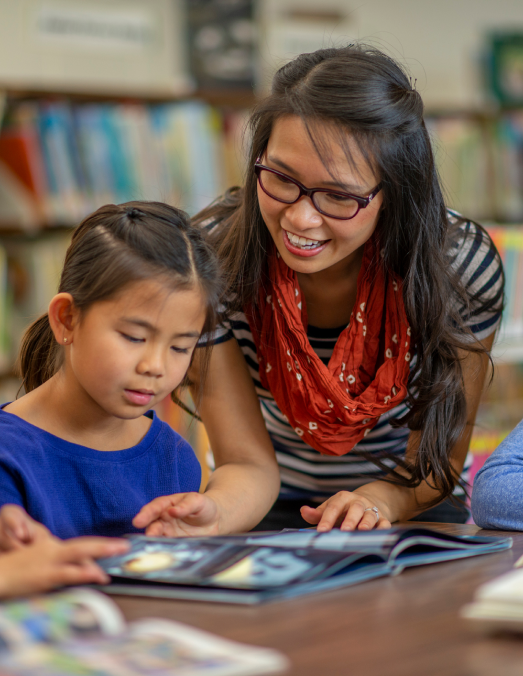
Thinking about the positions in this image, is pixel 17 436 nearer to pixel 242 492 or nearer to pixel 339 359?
pixel 242 492

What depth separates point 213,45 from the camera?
2.91m

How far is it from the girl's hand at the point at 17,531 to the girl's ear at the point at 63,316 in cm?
32

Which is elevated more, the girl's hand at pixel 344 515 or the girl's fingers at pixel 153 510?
the girl's fingers at pixel 153 510

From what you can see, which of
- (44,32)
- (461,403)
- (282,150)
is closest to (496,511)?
(461,403)

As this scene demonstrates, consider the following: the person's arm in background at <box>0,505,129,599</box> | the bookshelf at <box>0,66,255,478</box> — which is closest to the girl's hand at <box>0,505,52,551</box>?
the person's arm in background at <box>0,505,129,599</box>

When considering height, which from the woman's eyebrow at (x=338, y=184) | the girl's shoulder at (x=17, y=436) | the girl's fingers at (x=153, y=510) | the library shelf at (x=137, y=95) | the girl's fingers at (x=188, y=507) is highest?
the library shelf at (x=137, y=95)

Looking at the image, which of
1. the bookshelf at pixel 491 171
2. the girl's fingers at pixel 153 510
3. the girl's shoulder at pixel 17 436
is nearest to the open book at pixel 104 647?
the girl's fingers at pixel 153 510

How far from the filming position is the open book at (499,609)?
1.87 ft

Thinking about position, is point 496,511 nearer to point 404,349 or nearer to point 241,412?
point 404,349

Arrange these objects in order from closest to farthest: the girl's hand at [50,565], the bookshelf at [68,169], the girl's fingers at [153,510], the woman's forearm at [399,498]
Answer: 1. the girl's hand at [50,565]
2. the girl's fingers at [153,510]
3. the woman's forearm at [399,498]
4. the bookshelf at [68,169]

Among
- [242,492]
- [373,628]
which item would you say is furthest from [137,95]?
[373,628]

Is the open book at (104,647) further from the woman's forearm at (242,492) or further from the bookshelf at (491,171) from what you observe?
the bookshelf at (491,171)

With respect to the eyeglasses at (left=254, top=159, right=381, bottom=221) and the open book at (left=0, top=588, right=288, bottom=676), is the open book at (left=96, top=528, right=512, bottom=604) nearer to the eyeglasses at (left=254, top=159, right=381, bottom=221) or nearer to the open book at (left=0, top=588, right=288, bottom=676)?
the open book at (left=0, top=588, right=288, bottom=676)

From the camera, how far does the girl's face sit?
946mm
